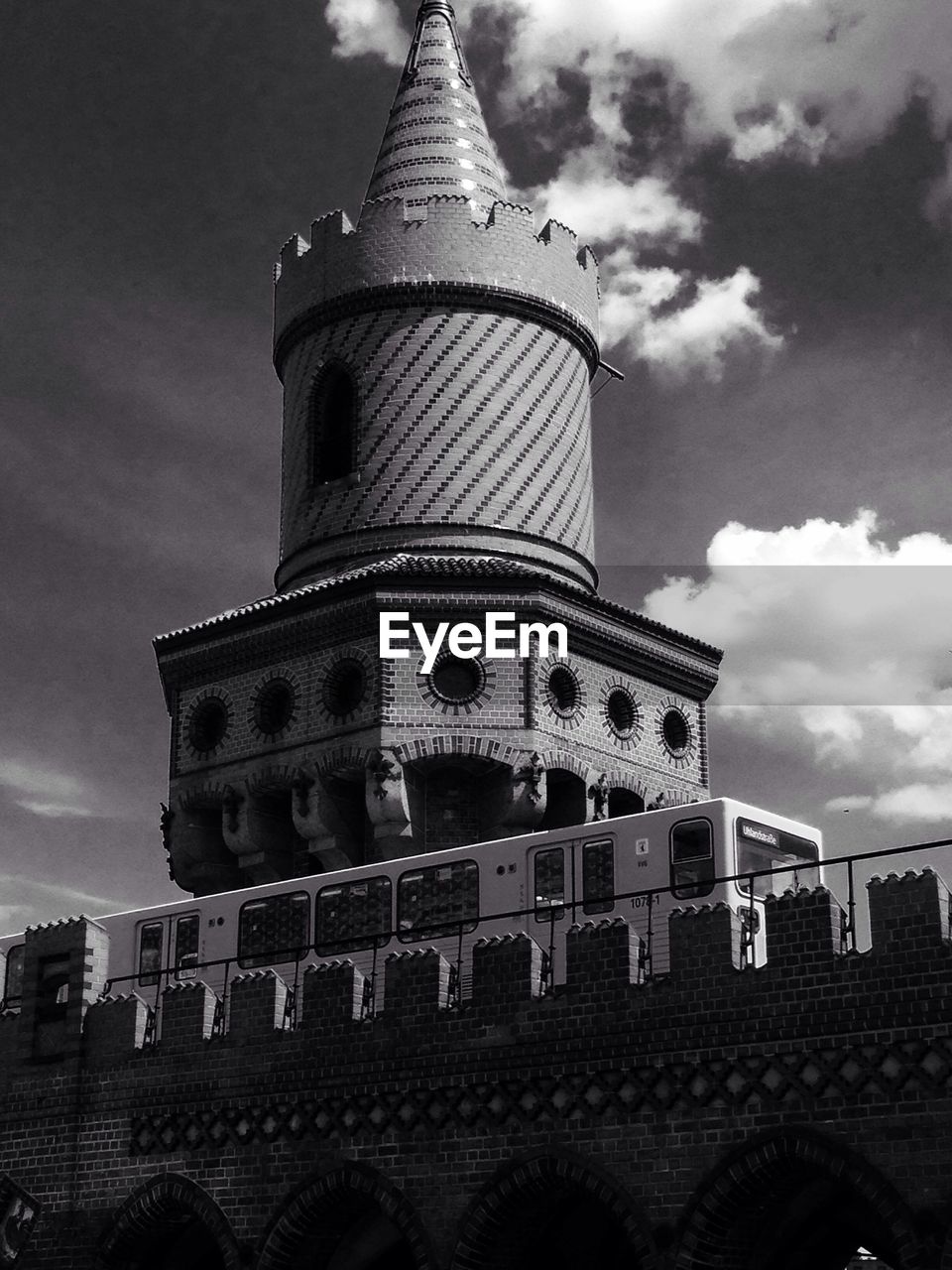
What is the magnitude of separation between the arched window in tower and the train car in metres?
7.98

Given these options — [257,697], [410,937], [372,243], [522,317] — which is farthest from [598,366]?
[410,937]

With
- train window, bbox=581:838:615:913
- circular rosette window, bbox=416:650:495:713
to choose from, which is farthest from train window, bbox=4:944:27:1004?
train window, bbox=581:838:615:913

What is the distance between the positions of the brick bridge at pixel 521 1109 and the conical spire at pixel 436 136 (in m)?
14.9

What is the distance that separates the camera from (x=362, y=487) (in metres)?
29.2

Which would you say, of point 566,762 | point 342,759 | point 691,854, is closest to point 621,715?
point 566,762

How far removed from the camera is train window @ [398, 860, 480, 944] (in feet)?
75.0

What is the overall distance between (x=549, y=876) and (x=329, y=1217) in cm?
503

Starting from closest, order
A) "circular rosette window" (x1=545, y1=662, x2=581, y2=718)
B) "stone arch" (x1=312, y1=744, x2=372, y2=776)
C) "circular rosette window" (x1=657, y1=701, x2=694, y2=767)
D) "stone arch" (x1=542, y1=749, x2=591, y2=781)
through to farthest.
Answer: "stone arch" (x1=312, y1=744, x2=372, y2=776)
"stone arch" (x1=542, y1=749, x2=591, y2=781)
"circular rosette window" (x1=545, y1=662, x2=581, y2=718)
"circular rosette window" (x1=657, y1=701, x2=694, y2=767)

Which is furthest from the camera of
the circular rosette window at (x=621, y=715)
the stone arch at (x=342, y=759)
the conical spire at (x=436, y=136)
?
the conical spire at (x=436, y=136)

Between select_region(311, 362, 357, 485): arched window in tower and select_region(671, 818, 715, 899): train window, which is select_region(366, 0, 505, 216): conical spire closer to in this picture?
select_region(311, 362, 357, 485): arched window in tower

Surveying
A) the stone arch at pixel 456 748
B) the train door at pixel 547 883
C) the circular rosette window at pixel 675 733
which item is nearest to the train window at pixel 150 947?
the stone arch at pixel 456 748

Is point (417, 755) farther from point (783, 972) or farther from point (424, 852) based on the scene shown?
point (783, 972)

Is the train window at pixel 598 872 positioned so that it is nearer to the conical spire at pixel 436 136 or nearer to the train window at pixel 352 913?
the train window at pixel 352 913

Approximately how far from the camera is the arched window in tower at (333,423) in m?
30.0
